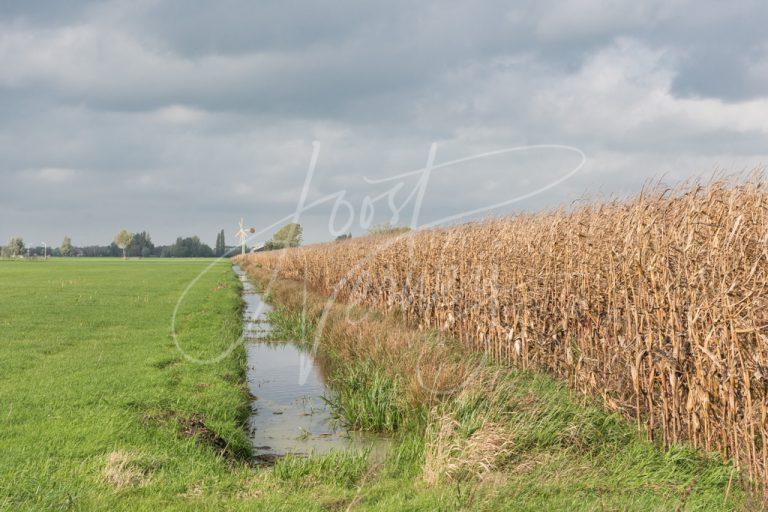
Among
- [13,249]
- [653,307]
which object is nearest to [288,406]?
[653,307]

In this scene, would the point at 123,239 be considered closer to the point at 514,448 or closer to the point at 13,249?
the point at 13,249

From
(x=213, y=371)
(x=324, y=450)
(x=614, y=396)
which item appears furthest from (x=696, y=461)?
(x=213, y=371)

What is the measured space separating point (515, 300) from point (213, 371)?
21.0 ft

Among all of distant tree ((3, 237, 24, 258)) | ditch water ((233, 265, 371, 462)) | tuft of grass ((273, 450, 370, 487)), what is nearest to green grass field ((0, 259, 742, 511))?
tuft of grass ((273, 450, 370, 487))

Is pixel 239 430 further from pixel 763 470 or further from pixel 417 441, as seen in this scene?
pixel 763 470

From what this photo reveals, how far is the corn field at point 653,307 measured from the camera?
6926mm

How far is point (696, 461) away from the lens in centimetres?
729

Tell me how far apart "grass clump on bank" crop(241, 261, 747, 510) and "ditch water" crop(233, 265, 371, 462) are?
50 centimetres

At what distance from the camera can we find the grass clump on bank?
6.46 meters

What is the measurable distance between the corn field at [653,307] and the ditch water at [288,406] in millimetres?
3831

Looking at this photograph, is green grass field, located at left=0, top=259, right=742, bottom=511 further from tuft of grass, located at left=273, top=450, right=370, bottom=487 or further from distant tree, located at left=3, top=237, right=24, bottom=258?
distant tree, located at left=3, top=237, right=24, bottom=258

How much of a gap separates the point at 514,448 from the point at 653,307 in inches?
98.9

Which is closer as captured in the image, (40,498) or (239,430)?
(40,498)

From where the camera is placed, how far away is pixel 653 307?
25.9ft
